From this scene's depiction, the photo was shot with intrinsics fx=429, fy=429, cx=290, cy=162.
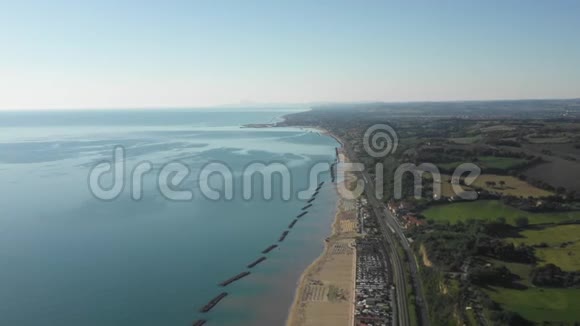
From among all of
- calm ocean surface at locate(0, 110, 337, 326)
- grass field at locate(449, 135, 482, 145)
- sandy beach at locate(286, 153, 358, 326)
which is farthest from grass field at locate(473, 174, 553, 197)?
grass field at locate(449, 135, 482, 145)

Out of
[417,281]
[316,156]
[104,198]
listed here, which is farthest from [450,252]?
[316,156]

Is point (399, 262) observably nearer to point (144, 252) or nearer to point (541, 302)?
point (541, 302)

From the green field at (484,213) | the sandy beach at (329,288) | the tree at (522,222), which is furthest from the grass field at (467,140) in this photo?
the sandy beach at (329,288)

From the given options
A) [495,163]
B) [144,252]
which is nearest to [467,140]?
[495,163]

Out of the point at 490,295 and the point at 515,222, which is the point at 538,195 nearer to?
the point at 515,222

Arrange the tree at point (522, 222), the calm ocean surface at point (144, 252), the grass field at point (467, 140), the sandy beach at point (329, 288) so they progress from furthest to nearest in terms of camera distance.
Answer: the grass field at point (467, 140) < the tree at point (522, 222) < the calm ocean surface at point (144, 252) < the sandy beach at point (329, 288)

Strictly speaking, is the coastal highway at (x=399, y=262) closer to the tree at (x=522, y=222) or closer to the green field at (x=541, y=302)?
the green field at (x=541, y=302)

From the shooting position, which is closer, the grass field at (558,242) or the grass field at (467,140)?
the grass field at (558,242)
